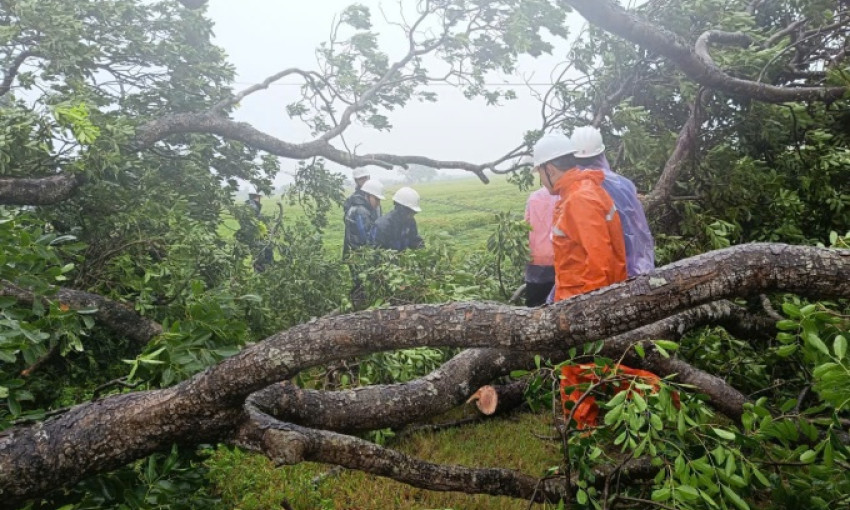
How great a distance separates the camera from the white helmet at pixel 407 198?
6.82 metres

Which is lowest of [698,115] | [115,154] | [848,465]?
[848,465]

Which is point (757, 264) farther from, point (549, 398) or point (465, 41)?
point (465, 41)

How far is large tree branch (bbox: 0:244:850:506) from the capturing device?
1854 millimetres

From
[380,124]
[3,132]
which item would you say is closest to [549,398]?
[3,132]

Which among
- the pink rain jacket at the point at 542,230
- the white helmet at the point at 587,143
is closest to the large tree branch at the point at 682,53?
the white helmet at the point at 587,143

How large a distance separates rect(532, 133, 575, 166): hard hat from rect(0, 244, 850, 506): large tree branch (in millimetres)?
2311

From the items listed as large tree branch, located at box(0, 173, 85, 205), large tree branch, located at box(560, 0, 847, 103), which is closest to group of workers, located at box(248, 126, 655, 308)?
large tree branch, located at box(560, 0, 847, 103)

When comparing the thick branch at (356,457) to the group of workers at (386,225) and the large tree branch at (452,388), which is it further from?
the group of workers at (386,225)

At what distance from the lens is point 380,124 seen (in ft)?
26.1

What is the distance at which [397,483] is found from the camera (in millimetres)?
3527

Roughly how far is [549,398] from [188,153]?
5718 mm

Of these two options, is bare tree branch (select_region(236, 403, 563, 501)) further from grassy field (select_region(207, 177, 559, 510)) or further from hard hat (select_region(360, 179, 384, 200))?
hard hat (select_region(360, 179, 384, 200))

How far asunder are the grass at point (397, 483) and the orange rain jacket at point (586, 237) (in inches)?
48.1

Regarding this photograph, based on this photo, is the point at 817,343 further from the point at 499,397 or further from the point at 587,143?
the point at 499,397
